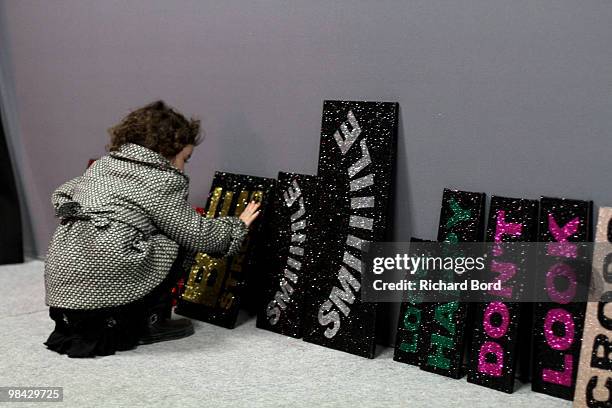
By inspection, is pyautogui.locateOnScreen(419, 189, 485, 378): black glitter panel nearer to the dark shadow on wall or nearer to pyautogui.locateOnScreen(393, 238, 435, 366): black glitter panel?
pyautogui.locateOnScreen(393, 238, 435, 366): black glitter panel

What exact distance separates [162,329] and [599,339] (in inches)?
58.9

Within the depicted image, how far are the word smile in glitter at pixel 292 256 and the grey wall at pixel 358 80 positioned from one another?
0.12m

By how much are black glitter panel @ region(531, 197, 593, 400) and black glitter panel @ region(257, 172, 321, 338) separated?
2.75 feet

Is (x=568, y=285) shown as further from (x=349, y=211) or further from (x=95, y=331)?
(x=95, y=331)

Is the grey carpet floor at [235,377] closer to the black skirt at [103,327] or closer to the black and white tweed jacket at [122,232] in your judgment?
the black skirt at [103,327]

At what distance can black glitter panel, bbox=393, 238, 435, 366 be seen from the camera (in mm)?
2699

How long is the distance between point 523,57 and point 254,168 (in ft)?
4.00

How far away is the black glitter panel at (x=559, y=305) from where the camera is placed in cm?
241

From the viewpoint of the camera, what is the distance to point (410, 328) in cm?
272

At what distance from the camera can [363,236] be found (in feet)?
9.37

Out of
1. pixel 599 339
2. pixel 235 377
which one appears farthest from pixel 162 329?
pixel 599 339

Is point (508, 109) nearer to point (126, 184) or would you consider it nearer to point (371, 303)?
point (371, 303)

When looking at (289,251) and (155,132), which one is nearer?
(155,132)

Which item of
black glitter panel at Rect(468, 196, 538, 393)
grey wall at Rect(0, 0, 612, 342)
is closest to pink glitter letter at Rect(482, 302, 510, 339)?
black glitter panel at Rect(468, 196, 538, 393)
